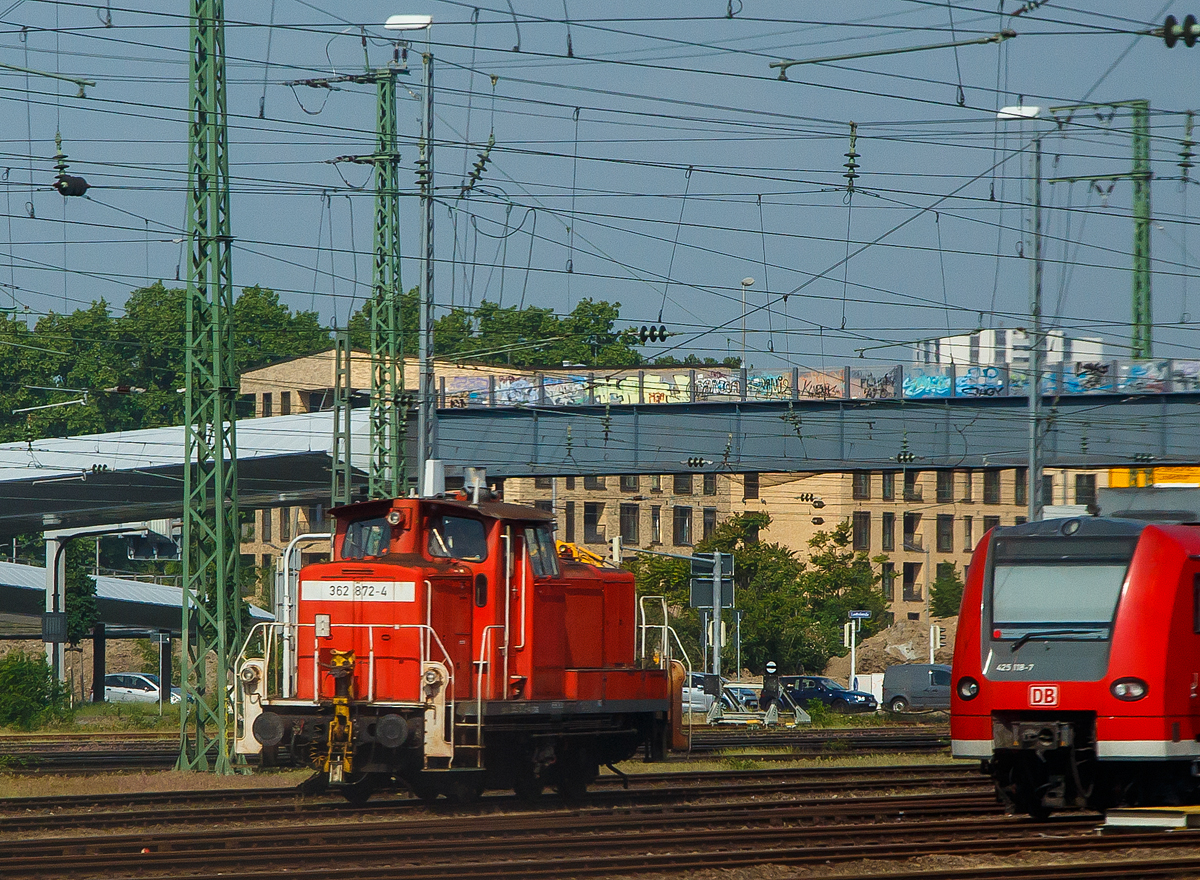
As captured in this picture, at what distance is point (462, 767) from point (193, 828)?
2.76 meters

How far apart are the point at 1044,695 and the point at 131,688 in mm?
56174

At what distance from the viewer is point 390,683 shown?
15.1 m

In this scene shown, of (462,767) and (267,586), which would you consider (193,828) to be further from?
(267,586)

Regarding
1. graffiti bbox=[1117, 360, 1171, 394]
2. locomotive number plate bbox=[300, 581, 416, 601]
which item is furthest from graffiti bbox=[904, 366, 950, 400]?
locomotive number plate bbox=[300, 581, 416, 601]

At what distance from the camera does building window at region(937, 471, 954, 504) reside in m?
88.7

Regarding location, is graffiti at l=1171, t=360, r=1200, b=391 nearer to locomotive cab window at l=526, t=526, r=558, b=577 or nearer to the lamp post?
the lamp post

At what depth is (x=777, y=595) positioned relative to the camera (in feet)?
220

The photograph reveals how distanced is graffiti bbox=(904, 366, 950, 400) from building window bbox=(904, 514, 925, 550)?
50354 millimetres

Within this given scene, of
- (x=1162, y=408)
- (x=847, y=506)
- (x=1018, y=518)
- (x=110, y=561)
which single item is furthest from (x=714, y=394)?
(x=110, y=561)

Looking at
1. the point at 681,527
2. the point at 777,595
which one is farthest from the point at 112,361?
the point at 777,595

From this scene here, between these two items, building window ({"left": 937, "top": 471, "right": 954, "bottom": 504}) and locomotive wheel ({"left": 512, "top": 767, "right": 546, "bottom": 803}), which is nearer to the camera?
locomotive wheel ({"left": 512, "top": 767, "right": 546, "bottom": 803})

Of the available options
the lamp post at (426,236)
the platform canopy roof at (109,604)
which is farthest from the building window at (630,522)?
the lamp post at (426,236)

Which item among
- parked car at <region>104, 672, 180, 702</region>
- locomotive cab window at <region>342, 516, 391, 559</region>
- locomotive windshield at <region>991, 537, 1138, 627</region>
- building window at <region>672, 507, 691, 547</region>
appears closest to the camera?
locomotive windshield at <region>991, 537, 1138, 627</region>

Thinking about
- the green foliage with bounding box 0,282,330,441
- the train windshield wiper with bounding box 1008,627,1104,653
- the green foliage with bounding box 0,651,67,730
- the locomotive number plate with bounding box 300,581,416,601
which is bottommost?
the green foliage with bounding box 0,651,67,730
